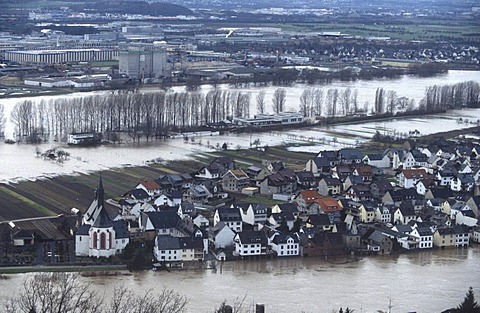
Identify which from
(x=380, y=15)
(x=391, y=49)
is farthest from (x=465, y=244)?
(x=380, y=15)

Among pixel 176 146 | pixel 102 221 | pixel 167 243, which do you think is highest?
pixel 102 221

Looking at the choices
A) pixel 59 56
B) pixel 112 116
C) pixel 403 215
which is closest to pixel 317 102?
pixel 112 116

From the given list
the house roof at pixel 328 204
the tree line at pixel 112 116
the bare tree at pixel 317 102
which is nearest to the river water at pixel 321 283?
the house roof at pixel 328 204

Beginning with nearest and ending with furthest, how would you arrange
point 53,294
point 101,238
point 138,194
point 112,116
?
point 53,294 < point 101,238 < point 138,194 < point 112,116

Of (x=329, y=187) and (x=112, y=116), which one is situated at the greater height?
(x=112, y=116)

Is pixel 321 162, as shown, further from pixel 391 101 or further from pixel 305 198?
pixel 391 101

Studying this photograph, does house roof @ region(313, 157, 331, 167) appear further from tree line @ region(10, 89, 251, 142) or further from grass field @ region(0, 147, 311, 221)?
tree line @ region(10, 89, 251, 142)

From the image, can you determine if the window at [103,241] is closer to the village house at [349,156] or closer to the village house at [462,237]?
the village house at [462,237]
